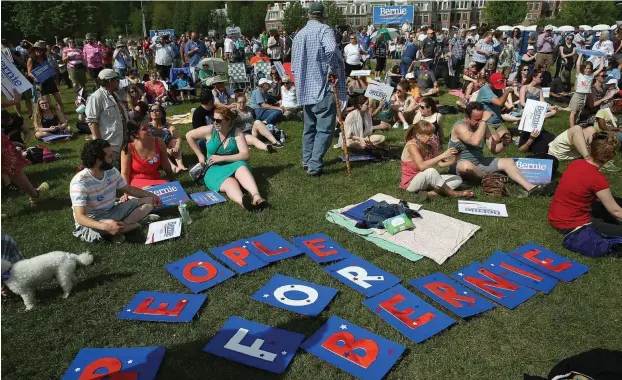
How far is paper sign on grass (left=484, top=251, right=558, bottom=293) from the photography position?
439 centimetres

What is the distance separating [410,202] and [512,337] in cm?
292

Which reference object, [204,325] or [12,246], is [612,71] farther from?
[12,246]

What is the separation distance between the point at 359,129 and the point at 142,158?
13.3 feet

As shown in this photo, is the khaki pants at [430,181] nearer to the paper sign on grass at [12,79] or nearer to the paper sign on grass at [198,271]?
the paper sign on grass at [198,271]

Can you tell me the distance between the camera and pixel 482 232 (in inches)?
216

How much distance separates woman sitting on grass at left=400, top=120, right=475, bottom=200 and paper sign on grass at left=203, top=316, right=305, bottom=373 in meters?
3.49

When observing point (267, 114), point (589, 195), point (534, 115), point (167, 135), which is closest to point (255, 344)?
point (589, 195)

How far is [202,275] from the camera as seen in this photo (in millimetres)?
4516

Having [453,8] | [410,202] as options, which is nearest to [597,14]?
[453,8]

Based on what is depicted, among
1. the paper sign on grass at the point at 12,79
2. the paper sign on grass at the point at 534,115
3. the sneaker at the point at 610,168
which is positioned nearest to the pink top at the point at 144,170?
the paper sign on grass at the point at 12,79

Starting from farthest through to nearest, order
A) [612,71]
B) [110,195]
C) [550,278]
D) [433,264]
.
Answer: [612,71]
[110,195]
[433,264]
[550,278]

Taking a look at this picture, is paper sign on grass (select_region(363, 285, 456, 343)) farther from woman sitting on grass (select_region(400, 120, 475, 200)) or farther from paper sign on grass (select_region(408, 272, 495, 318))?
woman sitting on grass (select_region(400, 120, 475, 200))

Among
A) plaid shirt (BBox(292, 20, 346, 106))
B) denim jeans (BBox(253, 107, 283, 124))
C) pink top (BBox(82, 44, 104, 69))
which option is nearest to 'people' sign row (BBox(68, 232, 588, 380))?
plaid shirt (BBox(292, 20, 346, 106))

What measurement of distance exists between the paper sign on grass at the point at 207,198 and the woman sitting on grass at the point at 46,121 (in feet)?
17.9
